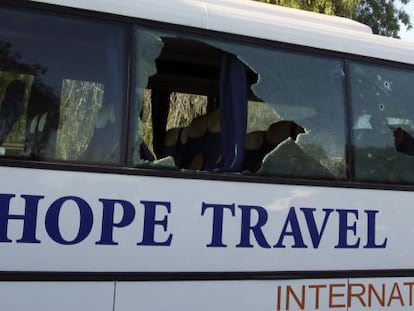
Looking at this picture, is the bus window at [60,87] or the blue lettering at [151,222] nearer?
the bus window at [60,87]

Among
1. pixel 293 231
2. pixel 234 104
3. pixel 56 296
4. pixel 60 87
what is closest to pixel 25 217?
pixel 56 296

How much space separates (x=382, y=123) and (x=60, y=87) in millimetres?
2164

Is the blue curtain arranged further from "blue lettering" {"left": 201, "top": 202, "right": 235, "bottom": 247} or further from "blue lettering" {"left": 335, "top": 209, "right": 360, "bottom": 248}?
"blue lettering" {"left": 335, "top": 209, "right": 360, "bottom": 248}

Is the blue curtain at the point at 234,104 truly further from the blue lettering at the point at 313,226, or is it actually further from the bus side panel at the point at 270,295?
the bus side panel at the point at 270,295

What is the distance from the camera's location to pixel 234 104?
12.5 feet

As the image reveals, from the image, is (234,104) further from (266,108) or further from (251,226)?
(251,226)

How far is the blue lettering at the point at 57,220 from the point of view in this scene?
121 inches

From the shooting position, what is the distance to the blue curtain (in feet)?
12.4

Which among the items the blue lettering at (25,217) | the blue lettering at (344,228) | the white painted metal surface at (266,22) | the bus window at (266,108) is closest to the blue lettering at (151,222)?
the bus window at (266,108)

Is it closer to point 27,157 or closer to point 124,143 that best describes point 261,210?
point 124,143

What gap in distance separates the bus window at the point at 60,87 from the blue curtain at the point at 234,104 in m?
0.72

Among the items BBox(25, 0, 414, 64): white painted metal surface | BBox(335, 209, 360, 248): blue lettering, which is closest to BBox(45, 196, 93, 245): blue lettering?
BBox(25, 0, 414, 64): white painted metal surface

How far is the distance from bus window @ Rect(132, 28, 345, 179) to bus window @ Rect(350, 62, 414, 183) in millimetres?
141

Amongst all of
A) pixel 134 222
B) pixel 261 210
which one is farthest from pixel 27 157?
pixel 261 210
